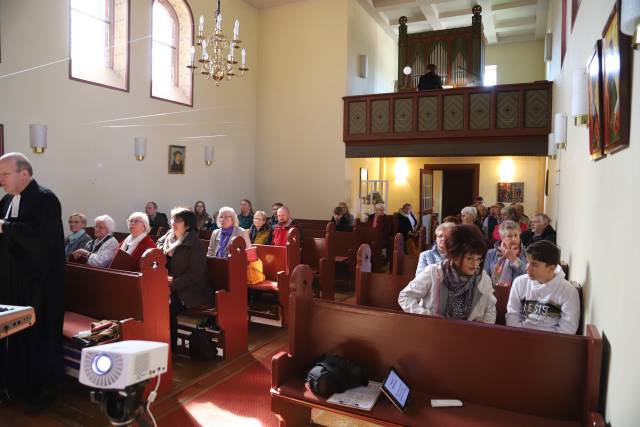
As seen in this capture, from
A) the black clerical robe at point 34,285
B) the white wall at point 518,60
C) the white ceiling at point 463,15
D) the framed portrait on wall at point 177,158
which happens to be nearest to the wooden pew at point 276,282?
the black clerical robe at point 34,285

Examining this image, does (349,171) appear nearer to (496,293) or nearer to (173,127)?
(173,127)

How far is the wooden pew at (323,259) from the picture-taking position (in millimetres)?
6605

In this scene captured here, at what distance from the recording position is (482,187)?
42.3 ft

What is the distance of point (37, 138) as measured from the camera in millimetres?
6809

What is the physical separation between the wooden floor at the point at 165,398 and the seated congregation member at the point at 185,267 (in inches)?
18.4

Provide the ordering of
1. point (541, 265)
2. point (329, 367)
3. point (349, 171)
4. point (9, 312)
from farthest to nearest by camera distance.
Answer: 1. point (349, 171)
2. point (541, 265)
3. point (329, 367)
4. point (9, 312)

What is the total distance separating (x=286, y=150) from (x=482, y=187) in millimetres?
5557

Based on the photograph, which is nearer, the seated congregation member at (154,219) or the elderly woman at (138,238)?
the elderly woman at (138,238)

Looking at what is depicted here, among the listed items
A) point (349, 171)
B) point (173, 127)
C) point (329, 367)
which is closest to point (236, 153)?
point (173, 127)

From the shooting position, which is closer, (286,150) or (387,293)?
(387,293)

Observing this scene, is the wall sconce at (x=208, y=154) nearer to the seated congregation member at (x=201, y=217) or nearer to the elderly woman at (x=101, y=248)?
the seated congregation member at (x=201, y=217)

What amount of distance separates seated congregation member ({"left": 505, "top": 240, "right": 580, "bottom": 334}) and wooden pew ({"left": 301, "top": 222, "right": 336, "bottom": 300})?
153 inches

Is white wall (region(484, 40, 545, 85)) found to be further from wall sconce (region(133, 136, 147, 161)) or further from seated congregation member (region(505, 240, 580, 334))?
seated congregation member (region(505, 240, 580, 334))

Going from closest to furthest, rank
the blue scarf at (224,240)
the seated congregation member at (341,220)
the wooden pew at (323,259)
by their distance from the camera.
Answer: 1. the blue scarf at (224,240)
2. the wooden pew at (323,259)
3. the seated congregation member at (341,220)
